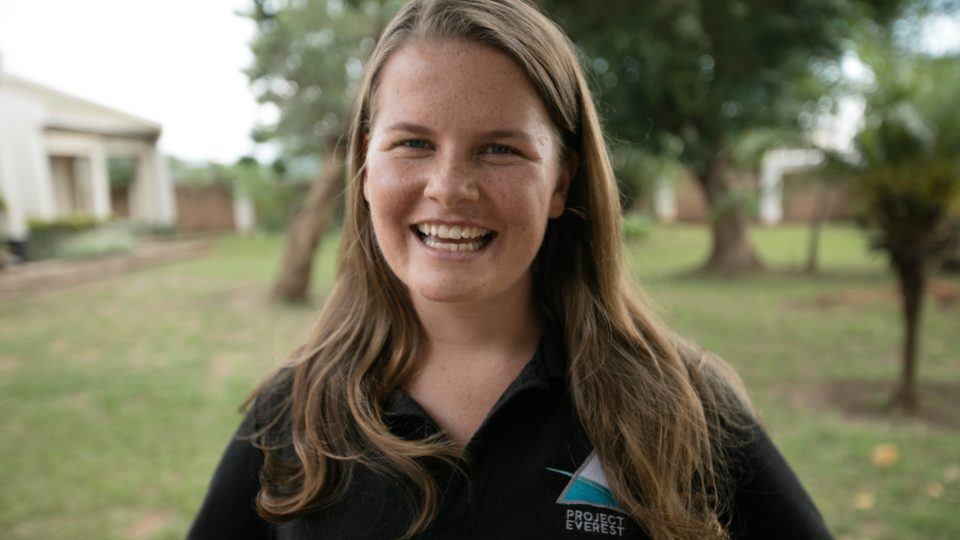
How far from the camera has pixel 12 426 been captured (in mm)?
5344

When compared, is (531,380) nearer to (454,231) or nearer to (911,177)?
(454,231)

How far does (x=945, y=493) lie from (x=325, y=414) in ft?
14.0

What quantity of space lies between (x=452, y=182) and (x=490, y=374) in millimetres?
451

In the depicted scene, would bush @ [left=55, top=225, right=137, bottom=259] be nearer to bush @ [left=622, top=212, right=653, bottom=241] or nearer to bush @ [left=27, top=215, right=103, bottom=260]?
bush @ [left=27, top=215, right=103, bottom=260]

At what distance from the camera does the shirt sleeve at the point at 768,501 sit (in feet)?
4.51

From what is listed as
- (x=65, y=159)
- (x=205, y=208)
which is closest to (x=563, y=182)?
(x=65, y=159)

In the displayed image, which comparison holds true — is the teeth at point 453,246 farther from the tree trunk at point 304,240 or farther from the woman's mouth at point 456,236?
the tree trunk at point 304,240

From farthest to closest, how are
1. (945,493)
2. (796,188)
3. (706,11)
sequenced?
1. (796,188)
2. (706,11)
3. (945,493)

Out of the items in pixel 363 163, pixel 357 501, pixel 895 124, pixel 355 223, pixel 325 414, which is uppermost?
pixel 895 124

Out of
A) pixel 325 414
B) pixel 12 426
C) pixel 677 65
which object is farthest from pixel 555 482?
pixel 677 65

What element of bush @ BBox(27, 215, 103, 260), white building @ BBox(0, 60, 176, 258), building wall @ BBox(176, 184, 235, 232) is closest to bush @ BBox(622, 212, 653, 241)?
white building @ BBox(0, 60, 176, 258)

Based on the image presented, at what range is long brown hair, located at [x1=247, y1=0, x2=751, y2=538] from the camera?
130 cm

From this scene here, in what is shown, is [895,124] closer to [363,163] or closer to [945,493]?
[945,493]

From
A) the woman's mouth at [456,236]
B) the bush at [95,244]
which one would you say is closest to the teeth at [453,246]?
the woman's mouth at [456,236]
